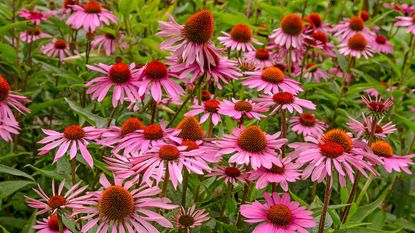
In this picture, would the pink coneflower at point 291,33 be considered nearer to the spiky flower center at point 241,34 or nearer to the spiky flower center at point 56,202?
the spiky flower center at point 241,34

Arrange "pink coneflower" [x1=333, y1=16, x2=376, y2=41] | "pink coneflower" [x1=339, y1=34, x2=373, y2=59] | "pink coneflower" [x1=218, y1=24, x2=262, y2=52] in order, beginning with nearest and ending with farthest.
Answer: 1. "pink coneflower" [x1=218, y1=24, x2=262, y2=52]
2. "pink coneflower" [x1=339, y1=34, x2=373, y2=59]
3. "pink coneflower" [x1=333, y1=16, x2=376, y2=41]

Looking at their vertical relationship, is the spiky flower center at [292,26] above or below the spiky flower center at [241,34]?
above

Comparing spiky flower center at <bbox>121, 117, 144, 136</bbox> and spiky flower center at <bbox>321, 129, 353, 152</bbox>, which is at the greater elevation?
spiky flower center at <bbox>321, 129, 353, 152</bbox>

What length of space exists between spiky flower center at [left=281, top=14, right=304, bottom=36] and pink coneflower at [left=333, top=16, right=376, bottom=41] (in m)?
0.56

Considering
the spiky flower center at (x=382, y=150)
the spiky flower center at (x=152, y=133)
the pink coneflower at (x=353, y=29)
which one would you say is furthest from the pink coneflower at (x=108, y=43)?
the spiky flower center at (x=382, y=150)

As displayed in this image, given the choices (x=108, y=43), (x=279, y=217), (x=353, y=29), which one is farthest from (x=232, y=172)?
(x=353, y=29)

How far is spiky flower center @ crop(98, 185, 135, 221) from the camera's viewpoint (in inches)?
50.5

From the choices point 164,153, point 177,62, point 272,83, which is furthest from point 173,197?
point 272,83

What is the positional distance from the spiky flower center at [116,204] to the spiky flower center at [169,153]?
0.14m

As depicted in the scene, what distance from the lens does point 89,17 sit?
8.61ft

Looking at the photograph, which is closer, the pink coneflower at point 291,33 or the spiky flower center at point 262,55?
the pink coneflower at point 291,33

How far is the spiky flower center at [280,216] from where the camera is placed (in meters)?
1.39

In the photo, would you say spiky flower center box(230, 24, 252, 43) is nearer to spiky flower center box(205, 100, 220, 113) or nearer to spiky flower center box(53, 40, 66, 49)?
spiky flower center box(205, 100, 220, 113)

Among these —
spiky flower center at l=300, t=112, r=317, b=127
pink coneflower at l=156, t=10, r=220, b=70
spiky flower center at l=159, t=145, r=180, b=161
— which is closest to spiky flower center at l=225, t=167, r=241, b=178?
spiky flower center at l=159, t=145, r=180, b=161
